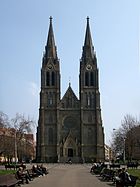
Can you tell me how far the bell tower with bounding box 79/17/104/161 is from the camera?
10794 centimetres

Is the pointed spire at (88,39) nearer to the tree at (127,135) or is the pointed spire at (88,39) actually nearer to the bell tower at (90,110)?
the bell tower at (90,110)

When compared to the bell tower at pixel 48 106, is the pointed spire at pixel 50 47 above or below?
above

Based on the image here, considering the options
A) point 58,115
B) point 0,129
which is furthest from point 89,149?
point 0,129

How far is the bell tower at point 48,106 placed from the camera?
107 meters

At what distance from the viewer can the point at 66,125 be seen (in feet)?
363

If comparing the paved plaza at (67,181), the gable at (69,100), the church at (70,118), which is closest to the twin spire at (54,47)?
the church at (70,118)

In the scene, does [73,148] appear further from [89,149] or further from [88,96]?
[88,96]

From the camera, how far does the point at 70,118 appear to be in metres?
111

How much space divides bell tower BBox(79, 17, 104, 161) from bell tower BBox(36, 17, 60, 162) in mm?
7015

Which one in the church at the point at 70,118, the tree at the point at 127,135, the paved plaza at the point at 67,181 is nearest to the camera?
the paved plaza at the point at 67,181

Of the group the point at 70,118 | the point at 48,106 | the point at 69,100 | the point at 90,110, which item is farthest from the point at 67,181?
the point at 69,100

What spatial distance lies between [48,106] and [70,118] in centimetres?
685

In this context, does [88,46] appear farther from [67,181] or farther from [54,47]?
[67,181]

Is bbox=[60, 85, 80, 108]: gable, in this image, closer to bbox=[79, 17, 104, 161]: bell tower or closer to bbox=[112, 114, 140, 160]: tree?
bbox=[79, 17, 104, 161]: bell tower
